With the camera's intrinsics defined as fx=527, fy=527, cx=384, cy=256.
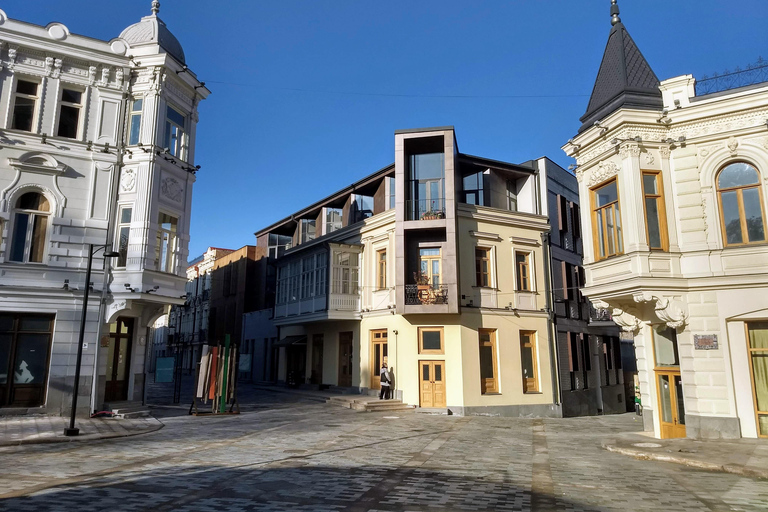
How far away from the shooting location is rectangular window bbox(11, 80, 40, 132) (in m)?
17.4

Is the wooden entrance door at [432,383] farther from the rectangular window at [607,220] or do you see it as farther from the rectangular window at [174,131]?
the rectangular window at [174,131]

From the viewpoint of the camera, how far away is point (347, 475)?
9078mm

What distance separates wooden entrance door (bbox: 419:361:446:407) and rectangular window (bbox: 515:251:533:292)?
216 inches

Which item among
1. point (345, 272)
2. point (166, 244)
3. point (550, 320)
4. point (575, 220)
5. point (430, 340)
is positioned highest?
point (575, 220)

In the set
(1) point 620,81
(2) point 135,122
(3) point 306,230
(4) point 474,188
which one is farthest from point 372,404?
(3) point 306,230

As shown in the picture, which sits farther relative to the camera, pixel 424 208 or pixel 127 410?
pixel 424 208

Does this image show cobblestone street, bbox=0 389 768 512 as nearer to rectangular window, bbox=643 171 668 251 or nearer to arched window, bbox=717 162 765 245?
rectangular window, bbox=643 171 668 251

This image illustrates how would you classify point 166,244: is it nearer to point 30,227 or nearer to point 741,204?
point 30,227

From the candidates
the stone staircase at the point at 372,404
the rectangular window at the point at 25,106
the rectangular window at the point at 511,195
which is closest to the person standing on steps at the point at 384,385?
the stone staircase at the point at 372,404

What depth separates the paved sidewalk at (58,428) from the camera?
12.4 metres

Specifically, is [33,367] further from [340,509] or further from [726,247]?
[726,247]

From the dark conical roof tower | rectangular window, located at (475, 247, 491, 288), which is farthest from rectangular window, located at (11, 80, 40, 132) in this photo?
the dark conical roof tower

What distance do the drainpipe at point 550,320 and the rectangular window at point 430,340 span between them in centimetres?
549

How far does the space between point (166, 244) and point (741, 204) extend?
681 inches
